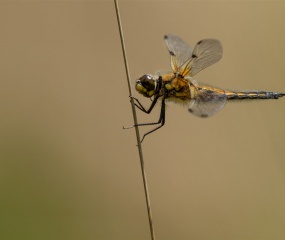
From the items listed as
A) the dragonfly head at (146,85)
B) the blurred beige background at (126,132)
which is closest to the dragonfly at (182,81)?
the dragonfly head at (146,85)

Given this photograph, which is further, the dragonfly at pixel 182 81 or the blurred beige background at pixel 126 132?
the blurred beige background at pixel 126 132

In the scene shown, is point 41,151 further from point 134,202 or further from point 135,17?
point 135,17

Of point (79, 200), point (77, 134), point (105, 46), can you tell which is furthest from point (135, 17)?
point (79, 200)

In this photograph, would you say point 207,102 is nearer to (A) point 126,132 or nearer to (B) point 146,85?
(B) point 146,85

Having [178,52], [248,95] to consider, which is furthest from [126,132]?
[178,52]

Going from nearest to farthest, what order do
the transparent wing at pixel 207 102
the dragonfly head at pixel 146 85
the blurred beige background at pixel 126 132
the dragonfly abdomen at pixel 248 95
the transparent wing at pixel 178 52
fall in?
the transparent wing at pixel 207 102, the dragonfly head at pixel 146 85, the transparent wing at pixel 178 52, the dragonfly abdomen at pixel 248 95, the blurred beige background at pixel 126 132

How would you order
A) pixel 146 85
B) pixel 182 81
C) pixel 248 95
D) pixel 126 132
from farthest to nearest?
1. pixel 126 132
2. pixel 248 95
3. pixel 182 81
4. pixel 146 85

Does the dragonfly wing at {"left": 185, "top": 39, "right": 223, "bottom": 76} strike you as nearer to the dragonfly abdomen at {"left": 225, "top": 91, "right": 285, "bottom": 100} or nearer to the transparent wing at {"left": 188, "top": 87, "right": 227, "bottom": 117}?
the transparent wing at {"left": 188, "top": 87, "right": 227, "bottom": 117}

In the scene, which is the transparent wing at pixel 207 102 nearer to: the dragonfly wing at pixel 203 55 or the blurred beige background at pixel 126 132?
the dragonfly wing at pixel 203 55
